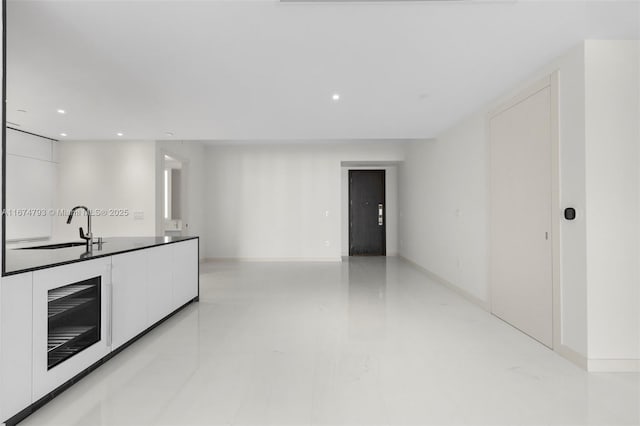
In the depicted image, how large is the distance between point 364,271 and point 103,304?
5.19 metres

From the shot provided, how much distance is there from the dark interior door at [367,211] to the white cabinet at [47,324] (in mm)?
7439

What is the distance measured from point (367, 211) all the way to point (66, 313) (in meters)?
7.92

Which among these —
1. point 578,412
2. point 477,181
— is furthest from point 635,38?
point 578,412

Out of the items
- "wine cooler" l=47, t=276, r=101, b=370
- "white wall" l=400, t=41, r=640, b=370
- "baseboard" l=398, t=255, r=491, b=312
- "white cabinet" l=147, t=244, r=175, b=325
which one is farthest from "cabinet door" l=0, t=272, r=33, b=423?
"baseboard" l=398, t=255, r=491, b=312

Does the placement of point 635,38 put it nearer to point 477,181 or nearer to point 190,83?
point 477,181

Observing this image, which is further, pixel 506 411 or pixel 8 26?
pixel 8 26

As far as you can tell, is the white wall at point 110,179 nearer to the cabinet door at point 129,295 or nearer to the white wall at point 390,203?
the cabinet door at point 129,295

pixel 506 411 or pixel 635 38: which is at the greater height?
pixel 635 38

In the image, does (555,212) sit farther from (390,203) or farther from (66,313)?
(390,203)

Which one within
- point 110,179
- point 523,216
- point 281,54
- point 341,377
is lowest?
point 341,377

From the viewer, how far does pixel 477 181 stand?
446cm

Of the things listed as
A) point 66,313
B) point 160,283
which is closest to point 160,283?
point 160,283

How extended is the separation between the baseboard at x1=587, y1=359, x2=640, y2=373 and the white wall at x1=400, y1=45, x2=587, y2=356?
0.31 feet

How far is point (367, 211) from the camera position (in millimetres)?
9547
